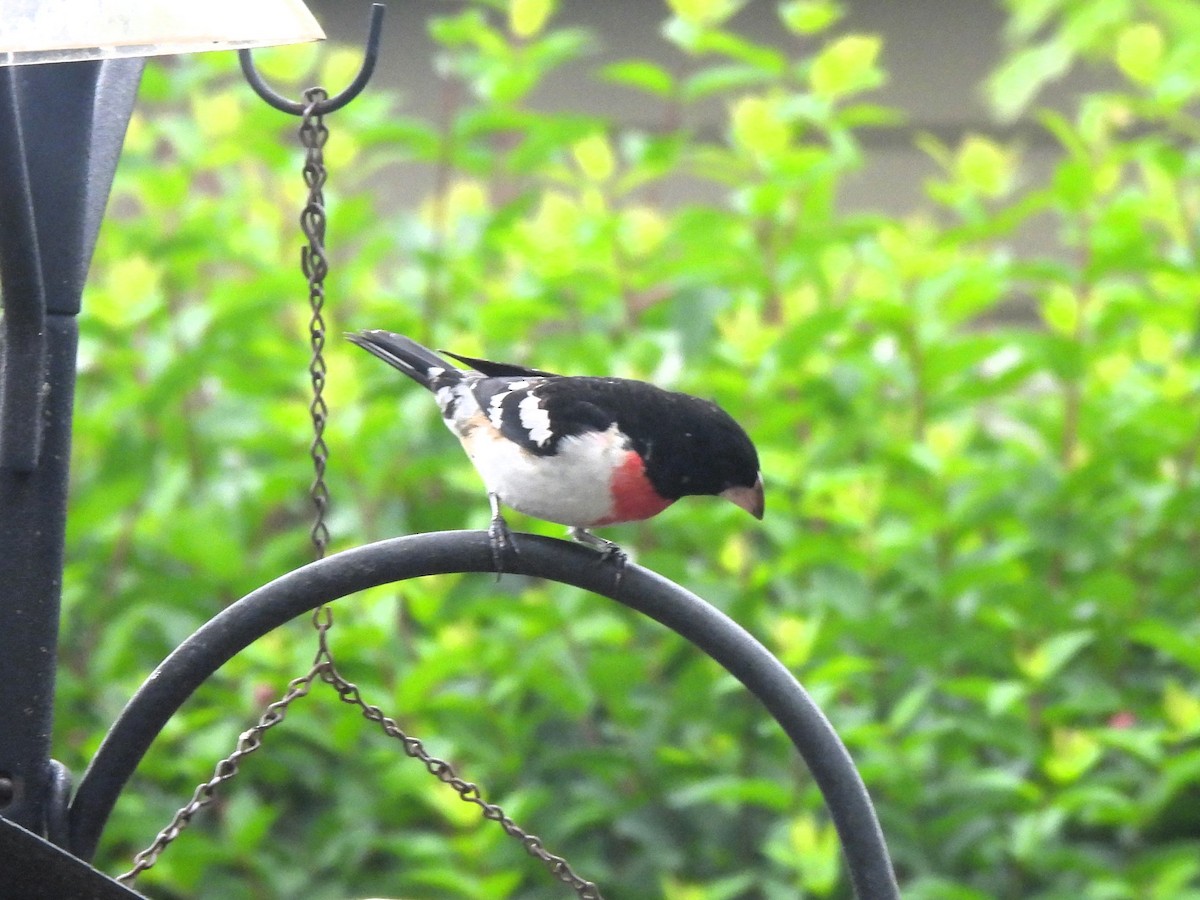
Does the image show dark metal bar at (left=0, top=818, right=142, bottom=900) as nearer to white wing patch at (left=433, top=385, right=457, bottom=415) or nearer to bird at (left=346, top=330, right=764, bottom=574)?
bird at (left=346, top=330, right=764, bottom=574)

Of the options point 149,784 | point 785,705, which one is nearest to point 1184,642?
point 785,705

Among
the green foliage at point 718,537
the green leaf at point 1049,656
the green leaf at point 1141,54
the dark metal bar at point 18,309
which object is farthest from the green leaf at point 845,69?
the dark metal bar at point 18,309

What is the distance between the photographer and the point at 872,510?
2.53m

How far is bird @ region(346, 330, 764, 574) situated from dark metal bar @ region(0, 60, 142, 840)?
36 centimetres

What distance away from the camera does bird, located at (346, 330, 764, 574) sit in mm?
1607

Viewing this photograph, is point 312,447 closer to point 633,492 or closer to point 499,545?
point 499,545

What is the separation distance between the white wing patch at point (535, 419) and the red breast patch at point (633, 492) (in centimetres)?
10

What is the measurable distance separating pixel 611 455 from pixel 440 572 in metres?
0.27

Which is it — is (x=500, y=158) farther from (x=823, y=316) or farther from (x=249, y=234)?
(x=823, y=316)

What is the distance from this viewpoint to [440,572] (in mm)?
1488

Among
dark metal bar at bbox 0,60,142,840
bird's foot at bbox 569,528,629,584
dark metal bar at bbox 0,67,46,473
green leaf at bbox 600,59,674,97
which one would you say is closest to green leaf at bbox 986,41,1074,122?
green leaf at bbox 600,59,674,97

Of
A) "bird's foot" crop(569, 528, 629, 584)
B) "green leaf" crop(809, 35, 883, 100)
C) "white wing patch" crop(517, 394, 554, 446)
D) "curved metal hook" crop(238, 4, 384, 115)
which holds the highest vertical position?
"curved metal hook" crop(238, 4, 384, 115)

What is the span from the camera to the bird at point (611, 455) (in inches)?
63.3

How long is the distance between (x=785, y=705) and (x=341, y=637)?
3.93ft
